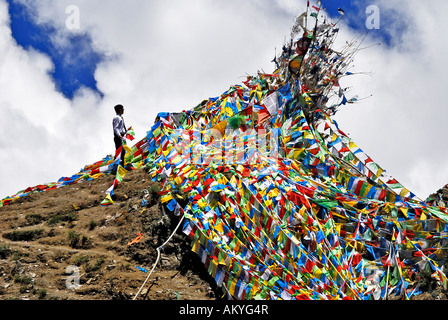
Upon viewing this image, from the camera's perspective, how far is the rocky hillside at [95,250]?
7691 mm

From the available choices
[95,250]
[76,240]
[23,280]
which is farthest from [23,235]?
[23,280]

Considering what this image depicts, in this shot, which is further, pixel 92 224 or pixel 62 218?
pixel 62 218

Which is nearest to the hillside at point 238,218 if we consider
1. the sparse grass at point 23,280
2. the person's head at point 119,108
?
the sparse grass at point 23,280

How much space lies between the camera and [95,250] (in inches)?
345

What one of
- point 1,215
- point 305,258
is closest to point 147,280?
point 305,258

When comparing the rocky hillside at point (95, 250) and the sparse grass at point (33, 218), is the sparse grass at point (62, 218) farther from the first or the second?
the sparse grass at point (33, 218)

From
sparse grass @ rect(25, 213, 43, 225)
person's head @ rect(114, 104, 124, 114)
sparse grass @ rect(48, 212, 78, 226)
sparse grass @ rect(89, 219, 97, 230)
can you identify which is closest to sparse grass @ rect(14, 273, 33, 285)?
sparse grass @ rect(89, 219, 97, 230)

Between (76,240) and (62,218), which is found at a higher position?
(62,218)

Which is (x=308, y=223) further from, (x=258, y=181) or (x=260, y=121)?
(x=260, y=121)

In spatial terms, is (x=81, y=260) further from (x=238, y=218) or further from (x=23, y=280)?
(x=238, y=218)

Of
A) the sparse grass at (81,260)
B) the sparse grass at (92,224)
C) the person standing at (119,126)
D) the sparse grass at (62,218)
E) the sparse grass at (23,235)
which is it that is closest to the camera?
the sparse grass at (81,260)

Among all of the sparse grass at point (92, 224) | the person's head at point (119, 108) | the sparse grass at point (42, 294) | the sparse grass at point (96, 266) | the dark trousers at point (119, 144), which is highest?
the person's head at point (119, 108)

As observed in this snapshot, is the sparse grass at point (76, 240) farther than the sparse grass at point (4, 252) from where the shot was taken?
Yes
